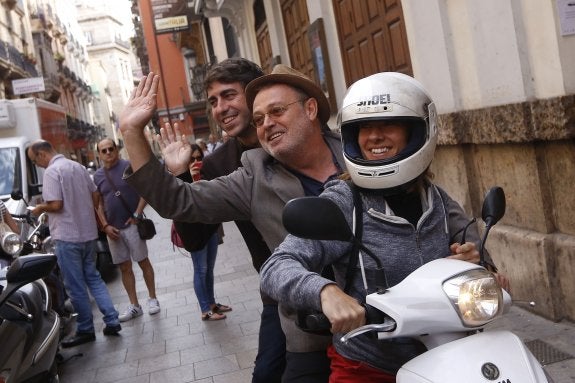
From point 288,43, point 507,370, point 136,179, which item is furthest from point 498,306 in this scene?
point 288,43

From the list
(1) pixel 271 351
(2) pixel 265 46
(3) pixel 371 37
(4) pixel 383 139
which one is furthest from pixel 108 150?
(2) pixel 265 46

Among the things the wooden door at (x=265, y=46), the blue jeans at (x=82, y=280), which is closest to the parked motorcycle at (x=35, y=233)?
the blue jeans at (x=82, y=280)

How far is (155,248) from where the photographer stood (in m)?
14.5

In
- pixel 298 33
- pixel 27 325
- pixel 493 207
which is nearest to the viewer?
pixel 493 207

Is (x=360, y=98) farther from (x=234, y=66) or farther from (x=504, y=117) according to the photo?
(x=504, y=117)

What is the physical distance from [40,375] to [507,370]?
11.1ft

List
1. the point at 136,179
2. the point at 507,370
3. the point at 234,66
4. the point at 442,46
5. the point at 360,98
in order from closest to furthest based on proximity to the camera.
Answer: the point at 507,370 → the point at 360,98 → the point at 136,179 → the point at 234,66 → the point at 442,46

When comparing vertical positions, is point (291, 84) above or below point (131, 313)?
above

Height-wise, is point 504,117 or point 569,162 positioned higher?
point 504,117

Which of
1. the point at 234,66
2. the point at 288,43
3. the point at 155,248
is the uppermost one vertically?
the point at 288,43

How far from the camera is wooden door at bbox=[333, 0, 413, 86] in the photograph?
8234 millimetres

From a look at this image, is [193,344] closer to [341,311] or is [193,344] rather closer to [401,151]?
[401,151]

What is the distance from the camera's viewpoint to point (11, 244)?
18.2 feet

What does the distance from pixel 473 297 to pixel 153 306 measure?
6849 millimetres
